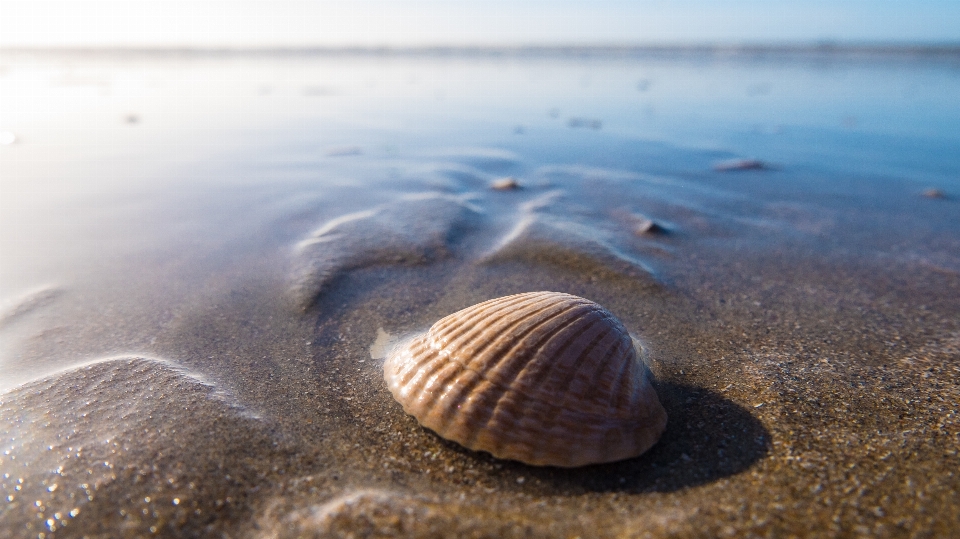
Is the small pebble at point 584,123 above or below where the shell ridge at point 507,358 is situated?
above

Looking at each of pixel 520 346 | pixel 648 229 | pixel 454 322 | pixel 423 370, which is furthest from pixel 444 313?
pixel 648 229

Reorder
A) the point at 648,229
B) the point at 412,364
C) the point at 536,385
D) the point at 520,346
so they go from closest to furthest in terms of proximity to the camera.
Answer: the point at 536,385
the point at 520,346
the point at 412,364
the point at 648,229

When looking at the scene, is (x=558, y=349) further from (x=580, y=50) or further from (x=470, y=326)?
(x=580, y=50)

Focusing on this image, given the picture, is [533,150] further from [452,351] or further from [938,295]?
[452,351]

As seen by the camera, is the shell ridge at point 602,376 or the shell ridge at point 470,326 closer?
the shell ridge at point 602,376

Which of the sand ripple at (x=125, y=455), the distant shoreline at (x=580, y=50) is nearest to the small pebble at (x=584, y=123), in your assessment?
the sand ripple at (x=125, y=455)

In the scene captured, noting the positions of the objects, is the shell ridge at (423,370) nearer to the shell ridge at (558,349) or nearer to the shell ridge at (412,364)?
the shell ridge at (412,364)
